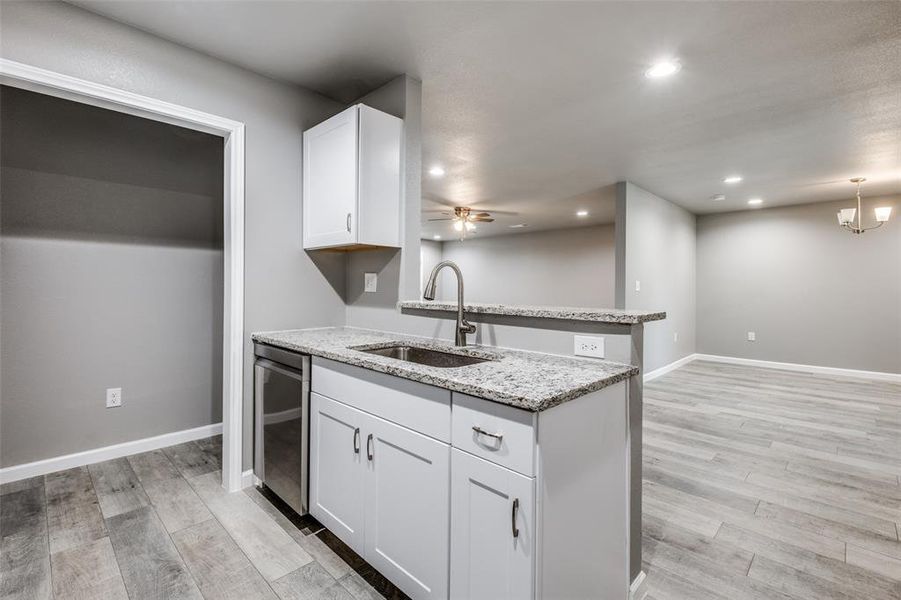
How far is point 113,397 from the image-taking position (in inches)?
108

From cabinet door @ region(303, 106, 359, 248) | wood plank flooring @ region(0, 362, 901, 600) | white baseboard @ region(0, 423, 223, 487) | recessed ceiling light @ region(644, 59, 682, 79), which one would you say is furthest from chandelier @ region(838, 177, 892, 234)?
white baseboard @ region(0, 423, 223, 487)

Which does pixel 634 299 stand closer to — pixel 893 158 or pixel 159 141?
pixel 893 158

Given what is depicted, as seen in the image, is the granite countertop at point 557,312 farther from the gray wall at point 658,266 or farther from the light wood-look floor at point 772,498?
the gray wall at point 658,266

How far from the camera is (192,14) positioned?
6.30 feet

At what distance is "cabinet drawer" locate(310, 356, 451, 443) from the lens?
4.53ft

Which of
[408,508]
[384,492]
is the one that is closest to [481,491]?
[408,508]

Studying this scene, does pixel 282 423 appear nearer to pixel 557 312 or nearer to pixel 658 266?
pixel 557 312

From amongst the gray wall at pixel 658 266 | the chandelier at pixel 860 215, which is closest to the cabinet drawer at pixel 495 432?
the gray wall at pixel 658 266

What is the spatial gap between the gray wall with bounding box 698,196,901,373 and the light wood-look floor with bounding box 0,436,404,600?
261 inches

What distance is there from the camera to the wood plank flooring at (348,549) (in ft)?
5.37

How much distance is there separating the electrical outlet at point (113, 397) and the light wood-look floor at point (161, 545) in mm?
435

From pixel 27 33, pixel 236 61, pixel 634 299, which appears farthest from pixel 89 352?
pixel 634 299

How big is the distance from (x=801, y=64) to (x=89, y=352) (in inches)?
176

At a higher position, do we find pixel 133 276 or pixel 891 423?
pixel 133 276
